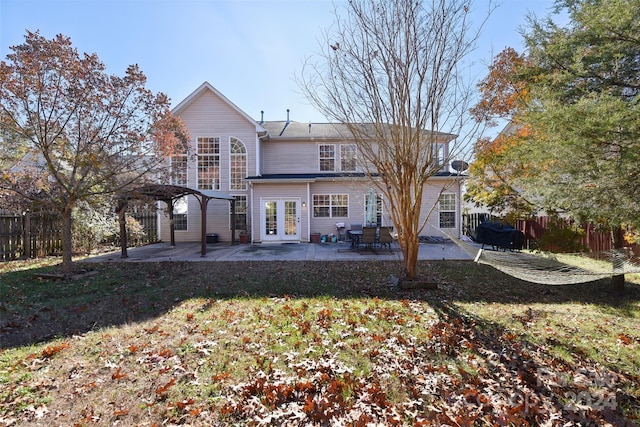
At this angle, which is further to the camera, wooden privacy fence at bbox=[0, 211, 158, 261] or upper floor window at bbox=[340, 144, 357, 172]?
wooden privacy fence at bbox=[0, 211, 158, 261]

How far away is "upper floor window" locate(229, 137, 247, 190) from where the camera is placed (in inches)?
646

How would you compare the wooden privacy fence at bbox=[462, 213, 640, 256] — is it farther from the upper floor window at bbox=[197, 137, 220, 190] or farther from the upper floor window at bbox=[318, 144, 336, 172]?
the upper floor window at bbox=[197, 137, 220, 190]

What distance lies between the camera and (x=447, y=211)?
16.0 meters

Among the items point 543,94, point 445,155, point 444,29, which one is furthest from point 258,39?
point 543,94

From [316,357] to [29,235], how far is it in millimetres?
12139

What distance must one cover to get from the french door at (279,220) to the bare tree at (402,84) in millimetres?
9537

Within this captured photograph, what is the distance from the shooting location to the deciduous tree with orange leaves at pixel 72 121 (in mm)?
6582

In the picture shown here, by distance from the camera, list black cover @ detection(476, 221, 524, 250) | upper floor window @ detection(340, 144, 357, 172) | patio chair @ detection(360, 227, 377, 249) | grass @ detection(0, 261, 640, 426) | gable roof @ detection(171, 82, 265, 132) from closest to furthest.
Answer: grass @ detection(0, 261, 640, 426)
upper floor window @ detection(340, 144, 357, 172)
black cover @ detection(476, 221, 524, 250)
patio chair @ detection(360, 227, 377, 249)
gable roof @ detection(171, 82, 265, 132)

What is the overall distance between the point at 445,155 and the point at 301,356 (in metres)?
5.10

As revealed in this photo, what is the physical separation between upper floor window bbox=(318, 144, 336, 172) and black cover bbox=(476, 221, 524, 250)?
8446 millimetres

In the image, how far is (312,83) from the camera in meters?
6.24

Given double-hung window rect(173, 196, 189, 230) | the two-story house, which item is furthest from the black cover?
double-hung window rect(173, 196, 189, 230)

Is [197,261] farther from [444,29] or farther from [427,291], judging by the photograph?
[444,29]

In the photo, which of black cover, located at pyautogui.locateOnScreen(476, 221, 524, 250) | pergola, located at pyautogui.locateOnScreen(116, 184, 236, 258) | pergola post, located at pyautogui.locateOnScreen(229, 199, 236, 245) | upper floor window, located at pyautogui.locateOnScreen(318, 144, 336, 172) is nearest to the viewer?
pergola, located at pyautogui.locateOnScreen(116, 184, 236, 258)
